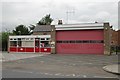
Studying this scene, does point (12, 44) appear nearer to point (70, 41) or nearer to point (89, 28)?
point (70, 41)

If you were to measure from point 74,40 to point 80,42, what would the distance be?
3.97ft

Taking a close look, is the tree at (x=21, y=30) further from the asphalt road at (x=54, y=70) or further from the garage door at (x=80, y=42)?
the asphalt road at (x=54, y=70)

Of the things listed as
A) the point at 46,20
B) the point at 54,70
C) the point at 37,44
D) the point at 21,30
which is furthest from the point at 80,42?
the point at 46,20

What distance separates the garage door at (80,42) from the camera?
39031 mm

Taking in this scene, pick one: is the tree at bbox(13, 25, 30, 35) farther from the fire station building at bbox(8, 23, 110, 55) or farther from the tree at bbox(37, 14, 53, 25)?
the fire station building at bbox(8, 23, 110, 55)

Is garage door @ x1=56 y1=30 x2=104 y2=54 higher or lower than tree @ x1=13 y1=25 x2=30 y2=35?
lower

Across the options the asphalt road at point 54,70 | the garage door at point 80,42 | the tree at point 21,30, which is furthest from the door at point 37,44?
the tree at point 21,30

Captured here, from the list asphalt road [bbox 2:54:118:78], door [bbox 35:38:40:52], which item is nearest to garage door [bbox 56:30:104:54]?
door [bbox 35:38:40:52]

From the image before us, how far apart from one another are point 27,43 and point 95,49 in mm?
13886

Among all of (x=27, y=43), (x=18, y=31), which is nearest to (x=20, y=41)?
(x=27, y=43)

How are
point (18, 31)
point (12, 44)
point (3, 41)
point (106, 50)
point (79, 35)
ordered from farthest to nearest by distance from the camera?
1. point (18, 31)
2. point (3, 41)
3. point (12, 44)
4. point (79, 35)
5. point (106, 50)

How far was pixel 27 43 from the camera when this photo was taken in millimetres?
45938

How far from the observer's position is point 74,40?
40719 millimetres

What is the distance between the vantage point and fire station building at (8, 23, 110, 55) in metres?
38.8
